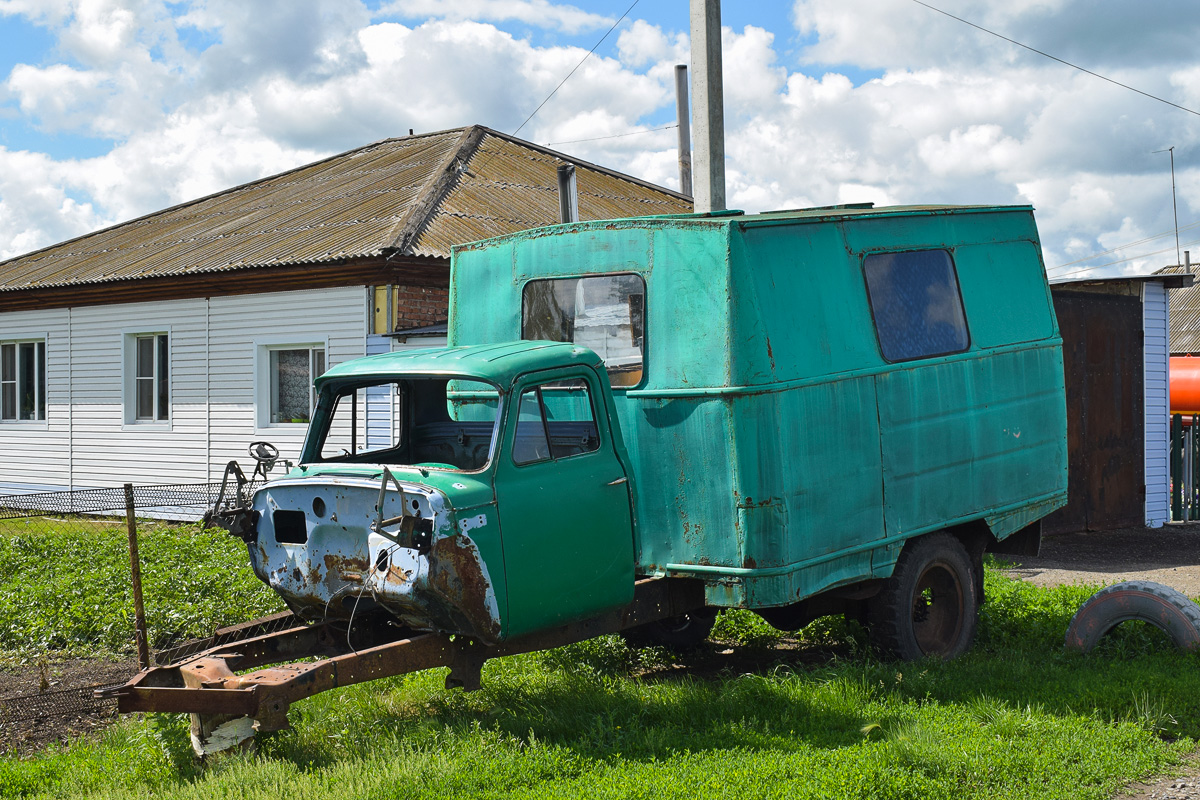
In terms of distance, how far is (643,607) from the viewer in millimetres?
5945

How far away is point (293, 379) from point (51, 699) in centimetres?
916

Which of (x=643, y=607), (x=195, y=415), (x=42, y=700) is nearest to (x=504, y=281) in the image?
(x=643, y=607)

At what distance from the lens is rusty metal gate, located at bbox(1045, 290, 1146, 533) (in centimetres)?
1259

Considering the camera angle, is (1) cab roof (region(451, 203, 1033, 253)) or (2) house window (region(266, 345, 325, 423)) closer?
(1) cab roof (region(451, 203, 1033, 253))

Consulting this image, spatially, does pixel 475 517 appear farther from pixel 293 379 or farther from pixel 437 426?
pixel 293 379

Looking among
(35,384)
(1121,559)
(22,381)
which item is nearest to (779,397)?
(1121,559)

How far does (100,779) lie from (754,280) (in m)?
3.95

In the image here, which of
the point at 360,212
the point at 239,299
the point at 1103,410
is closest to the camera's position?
the point at 1103,410

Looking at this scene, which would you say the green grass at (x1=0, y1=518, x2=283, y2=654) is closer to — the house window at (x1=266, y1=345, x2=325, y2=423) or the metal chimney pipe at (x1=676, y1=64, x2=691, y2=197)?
the house window at (x1=266, y1=345, x2=325, y2=423)

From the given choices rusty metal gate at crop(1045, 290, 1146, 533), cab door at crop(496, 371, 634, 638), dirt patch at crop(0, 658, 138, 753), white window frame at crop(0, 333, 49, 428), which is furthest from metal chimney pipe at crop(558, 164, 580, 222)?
white window frame at crop(0, 333, 49, 428)

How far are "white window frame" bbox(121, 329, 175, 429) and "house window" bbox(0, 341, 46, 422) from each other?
2.46 m

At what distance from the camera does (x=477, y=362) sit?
5461 mm

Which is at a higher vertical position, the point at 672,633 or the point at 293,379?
the point at 293,379

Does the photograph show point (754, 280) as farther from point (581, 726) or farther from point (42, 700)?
point (42, 700)
